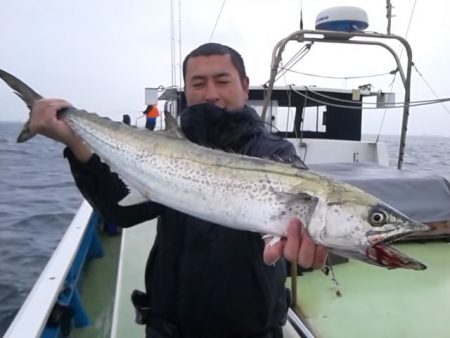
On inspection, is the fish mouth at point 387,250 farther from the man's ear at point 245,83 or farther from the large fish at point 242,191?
the man's ear at point 245,83

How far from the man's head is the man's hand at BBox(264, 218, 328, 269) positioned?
856 millimetres

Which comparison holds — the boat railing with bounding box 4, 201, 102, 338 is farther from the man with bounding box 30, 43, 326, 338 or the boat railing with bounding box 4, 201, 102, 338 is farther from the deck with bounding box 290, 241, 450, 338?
the deck with bounding box 290, 241, 450, 338

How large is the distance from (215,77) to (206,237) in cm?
84

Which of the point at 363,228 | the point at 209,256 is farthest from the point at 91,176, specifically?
the point at 363,228

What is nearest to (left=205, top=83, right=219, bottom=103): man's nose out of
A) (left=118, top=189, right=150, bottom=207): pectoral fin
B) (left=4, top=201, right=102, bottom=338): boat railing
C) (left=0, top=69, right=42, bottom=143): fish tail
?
(left=118, top=189, right=150, bottom=207): pectoral fin

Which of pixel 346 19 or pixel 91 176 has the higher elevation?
pixel 346 19

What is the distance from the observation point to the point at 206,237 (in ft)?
7.66

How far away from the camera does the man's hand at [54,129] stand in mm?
2537

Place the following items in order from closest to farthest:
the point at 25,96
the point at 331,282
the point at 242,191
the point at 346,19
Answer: the point at 242,191 < the point at 25,96 < the point at 331,282 < the point at 346,19

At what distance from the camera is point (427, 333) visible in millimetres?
3455

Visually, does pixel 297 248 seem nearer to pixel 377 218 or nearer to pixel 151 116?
pixel 377 218

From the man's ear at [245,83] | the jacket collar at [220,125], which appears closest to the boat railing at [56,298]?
the jacket collar at [220,125]

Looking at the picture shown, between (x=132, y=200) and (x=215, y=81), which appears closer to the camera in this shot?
(x=132, y=200)

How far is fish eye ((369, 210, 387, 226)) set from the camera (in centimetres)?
186
